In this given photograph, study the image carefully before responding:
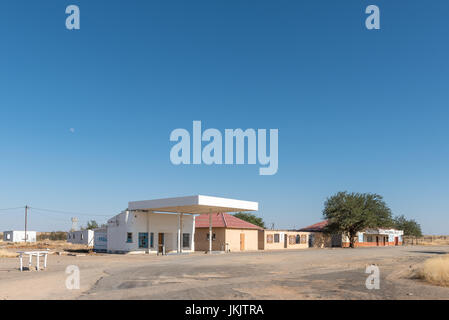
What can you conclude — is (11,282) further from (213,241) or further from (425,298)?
(213,241)

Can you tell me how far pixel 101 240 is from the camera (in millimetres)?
40906

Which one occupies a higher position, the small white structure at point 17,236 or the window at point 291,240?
the window at point 291,240

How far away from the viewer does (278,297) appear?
37.1 feet

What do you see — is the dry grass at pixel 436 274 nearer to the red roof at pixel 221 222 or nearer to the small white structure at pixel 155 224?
the small white structure at pixel 155 224

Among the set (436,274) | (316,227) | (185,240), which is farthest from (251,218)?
(436,274)

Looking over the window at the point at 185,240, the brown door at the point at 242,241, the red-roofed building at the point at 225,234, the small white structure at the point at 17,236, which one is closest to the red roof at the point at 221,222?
the red-roofed building at the point at 225,234

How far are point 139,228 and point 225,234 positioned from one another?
421 inches

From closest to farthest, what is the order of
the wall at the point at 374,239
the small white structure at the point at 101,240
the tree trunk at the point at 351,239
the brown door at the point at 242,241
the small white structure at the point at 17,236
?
1. the small white structure at the point at 101,240
2. the brown door at the point at 242,241
3. the tree trunk at the point at 351,239
4. the wall at the point at 374,239
5. the small white structure at the point at 17,236

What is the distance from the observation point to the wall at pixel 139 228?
123ft

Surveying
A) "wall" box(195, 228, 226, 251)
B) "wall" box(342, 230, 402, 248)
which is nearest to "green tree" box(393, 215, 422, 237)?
"wall" box(342, 230, 402, 248)

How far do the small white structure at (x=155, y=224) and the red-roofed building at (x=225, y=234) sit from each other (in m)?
4.84

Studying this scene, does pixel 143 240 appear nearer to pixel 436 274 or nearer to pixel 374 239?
pixel 436 274

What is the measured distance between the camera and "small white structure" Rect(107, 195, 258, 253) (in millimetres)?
35469
